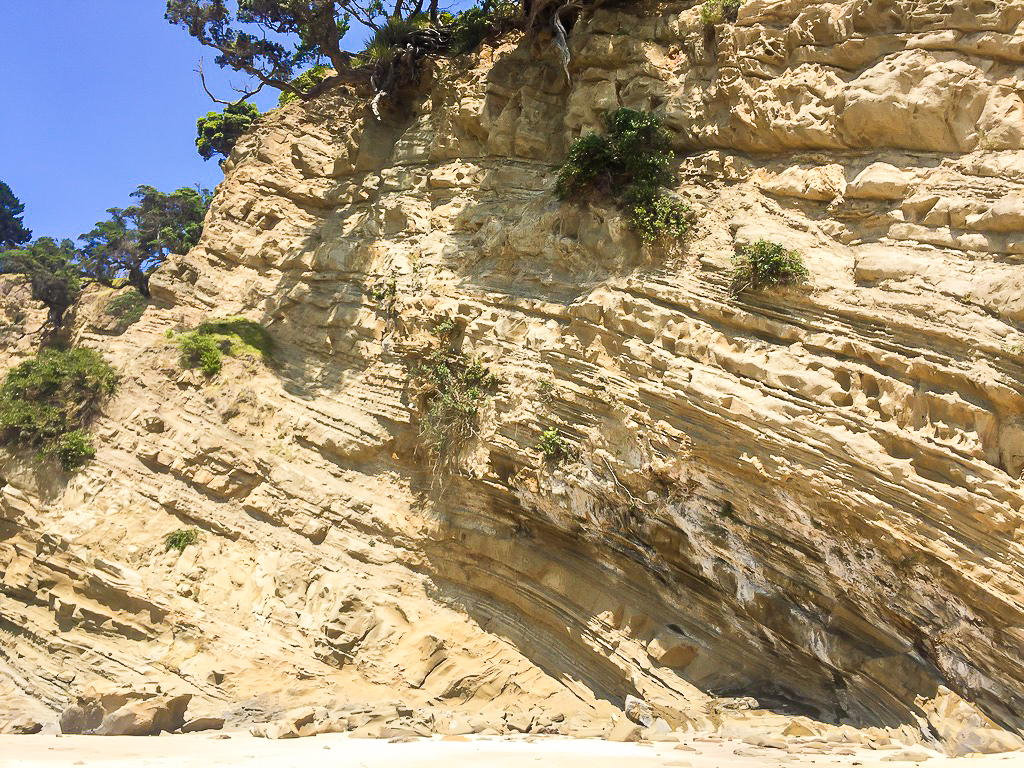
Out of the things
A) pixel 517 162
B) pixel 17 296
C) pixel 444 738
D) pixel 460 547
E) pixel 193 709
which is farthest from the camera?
pixel 17 296

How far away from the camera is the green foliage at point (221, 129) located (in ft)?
89.7

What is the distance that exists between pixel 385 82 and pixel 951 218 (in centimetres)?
1202

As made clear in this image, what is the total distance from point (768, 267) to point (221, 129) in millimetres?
24956

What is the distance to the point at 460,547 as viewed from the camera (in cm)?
1182

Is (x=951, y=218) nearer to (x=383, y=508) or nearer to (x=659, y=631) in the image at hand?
(x=659, y=631)

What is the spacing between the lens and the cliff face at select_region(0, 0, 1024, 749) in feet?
25.9

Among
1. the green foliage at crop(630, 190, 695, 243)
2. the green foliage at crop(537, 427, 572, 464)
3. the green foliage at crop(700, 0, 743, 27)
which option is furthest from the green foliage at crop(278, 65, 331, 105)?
the green foliage at crop(537, 427, 572, 464)

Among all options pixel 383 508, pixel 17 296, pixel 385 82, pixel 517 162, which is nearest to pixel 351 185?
pixel 385 82

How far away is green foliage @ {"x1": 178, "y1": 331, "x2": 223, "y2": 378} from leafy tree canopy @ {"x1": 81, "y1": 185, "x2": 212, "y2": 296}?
6.84 m

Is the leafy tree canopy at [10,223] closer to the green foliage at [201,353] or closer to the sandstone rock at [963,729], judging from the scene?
the green foliage at [201,353]

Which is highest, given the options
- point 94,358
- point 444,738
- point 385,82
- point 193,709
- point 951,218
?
point 385,82

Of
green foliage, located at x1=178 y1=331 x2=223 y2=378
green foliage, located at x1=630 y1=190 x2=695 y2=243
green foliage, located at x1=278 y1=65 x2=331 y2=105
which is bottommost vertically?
green foliage, located at x1=178 y1=331 x2=223 y2=378

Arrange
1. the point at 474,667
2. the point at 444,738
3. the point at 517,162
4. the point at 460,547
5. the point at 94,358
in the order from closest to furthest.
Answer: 1. the point at 444,738
2. the point at 474,667
3. the point at 460,547
4. the point at 517,162
5. the point at 94,358

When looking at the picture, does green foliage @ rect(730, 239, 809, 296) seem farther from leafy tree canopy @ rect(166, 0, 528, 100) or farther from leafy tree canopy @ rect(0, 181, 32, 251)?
leafy tree canopy @ rect(0, 181, 32, 251)
